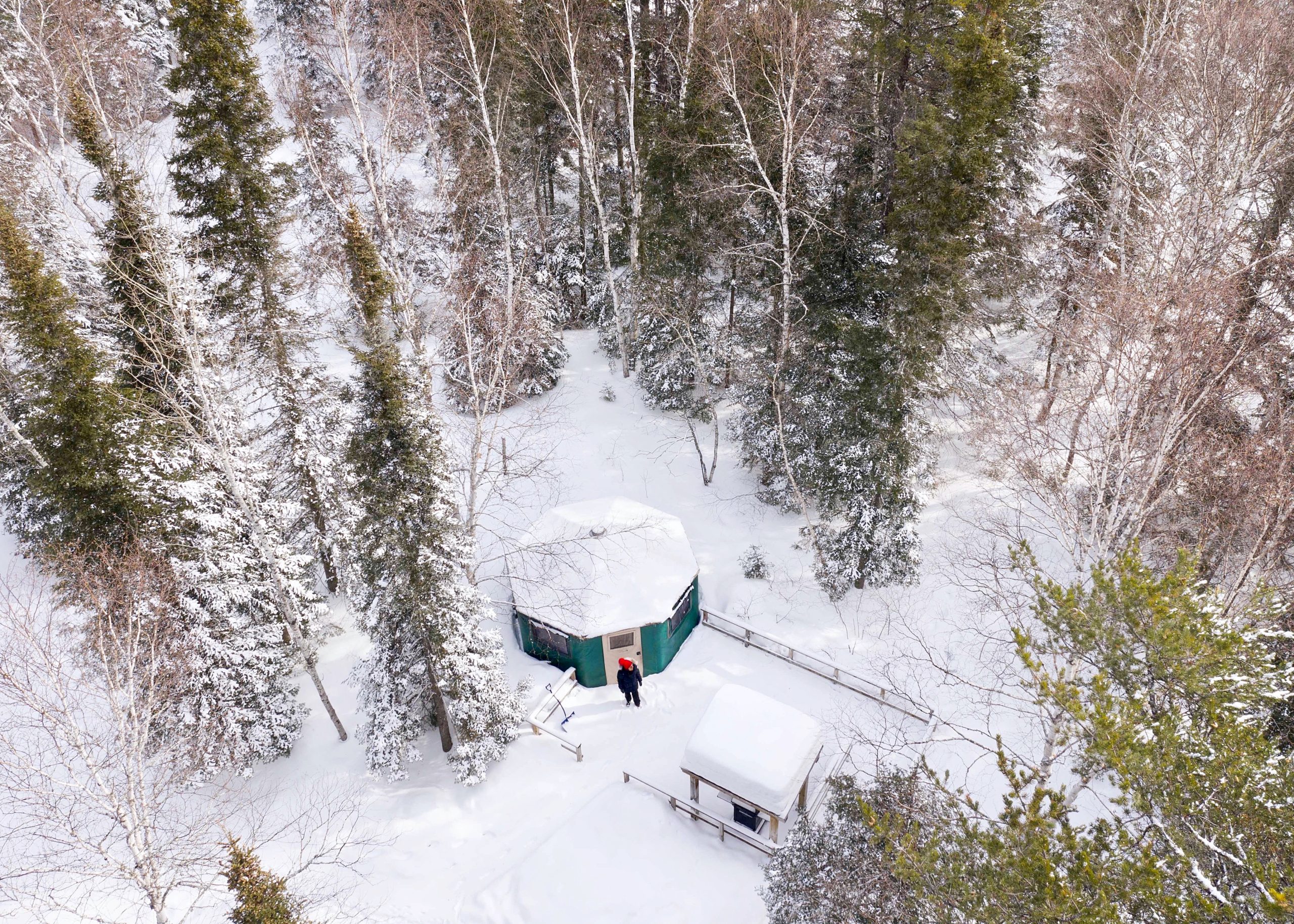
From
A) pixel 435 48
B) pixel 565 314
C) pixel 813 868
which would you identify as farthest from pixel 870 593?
pixel 435 48

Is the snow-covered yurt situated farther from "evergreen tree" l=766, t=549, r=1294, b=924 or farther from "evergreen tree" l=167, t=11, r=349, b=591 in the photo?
"evergreen tree" l=766, t=549, r=1294, b=924

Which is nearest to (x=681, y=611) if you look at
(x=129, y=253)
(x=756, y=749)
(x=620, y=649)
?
(x=620, y=649)

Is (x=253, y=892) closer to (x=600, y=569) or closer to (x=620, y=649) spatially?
(x=620, y=649)

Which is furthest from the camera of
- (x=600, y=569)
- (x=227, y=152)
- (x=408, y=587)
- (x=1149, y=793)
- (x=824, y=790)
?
(x=600, y=569)

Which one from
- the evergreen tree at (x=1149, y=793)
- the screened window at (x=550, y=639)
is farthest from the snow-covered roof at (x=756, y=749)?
the evergreen tree at (x=1149, y=793)

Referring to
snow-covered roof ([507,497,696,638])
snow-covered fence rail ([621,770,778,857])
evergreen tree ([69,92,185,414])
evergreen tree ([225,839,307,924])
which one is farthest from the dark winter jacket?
evergreen tree ([69,92,185,414])

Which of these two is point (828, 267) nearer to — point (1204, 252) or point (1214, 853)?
point (1204, 252)

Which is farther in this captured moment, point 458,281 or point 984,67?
point 458,281
